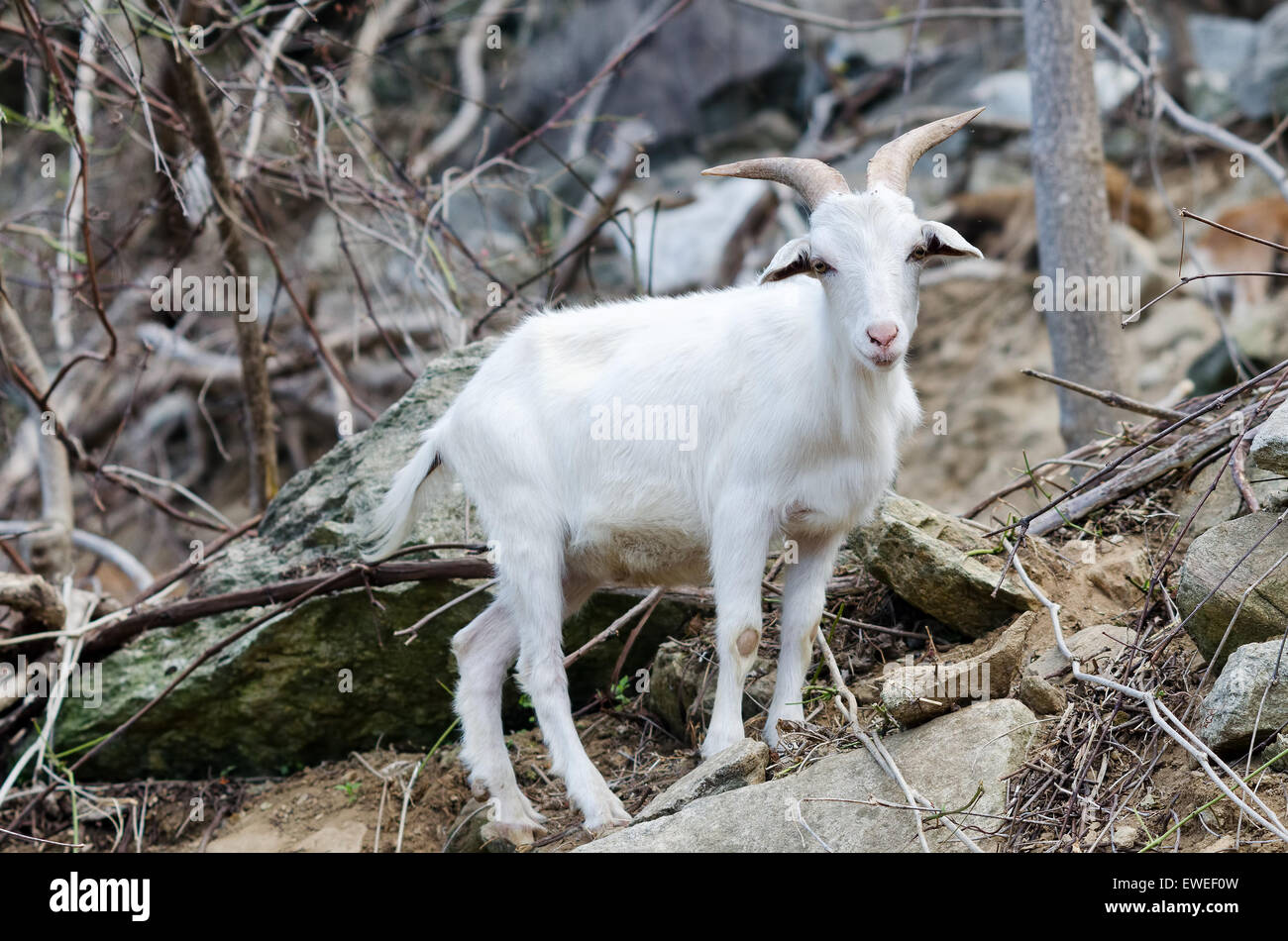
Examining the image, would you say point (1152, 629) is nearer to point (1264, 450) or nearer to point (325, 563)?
point (1264, 450)

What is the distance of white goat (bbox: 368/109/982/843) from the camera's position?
3.81 metres

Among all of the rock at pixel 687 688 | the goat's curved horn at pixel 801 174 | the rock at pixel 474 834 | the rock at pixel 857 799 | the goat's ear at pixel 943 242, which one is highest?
the goat's curved horn at pixel 801 174

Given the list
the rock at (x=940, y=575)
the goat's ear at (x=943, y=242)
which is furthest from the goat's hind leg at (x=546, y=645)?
the goat's ear at (x=943, y=242)

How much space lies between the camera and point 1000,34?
12547mm

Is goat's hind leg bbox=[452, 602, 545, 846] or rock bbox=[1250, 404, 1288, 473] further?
goat's hind leg bbox=[452, 602, 545, 846]

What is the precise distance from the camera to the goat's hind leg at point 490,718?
4377 millimetres

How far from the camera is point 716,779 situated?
3.66 m

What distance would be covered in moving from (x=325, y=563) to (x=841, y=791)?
270 centimetres

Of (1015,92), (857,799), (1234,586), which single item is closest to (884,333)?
(1234,586)

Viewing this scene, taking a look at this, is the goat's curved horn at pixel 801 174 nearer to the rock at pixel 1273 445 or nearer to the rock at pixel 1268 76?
the rock at pixel 1273 445

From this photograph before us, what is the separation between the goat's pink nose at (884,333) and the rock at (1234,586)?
41.9 inches

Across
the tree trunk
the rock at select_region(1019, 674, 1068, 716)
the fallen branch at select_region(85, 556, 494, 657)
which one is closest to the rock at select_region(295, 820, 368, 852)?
the fallen branch at select_region(85, 556, 494, 657)

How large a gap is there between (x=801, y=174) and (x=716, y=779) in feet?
6.27

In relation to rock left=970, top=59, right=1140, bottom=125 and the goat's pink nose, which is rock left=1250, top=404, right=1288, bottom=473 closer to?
the goat's pink nose
